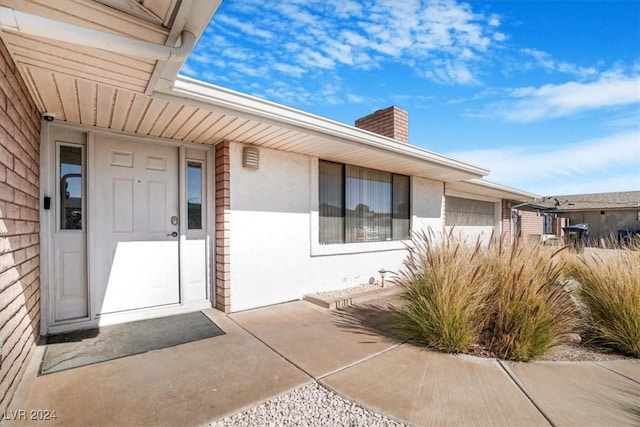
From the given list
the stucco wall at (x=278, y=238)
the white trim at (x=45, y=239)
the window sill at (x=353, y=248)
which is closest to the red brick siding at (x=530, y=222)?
the window sill at (x=353, y=248)

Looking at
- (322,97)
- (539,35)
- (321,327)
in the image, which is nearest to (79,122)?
(321,327)

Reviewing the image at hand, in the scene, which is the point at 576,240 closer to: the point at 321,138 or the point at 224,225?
the point at 321,138

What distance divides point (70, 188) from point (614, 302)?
6383 mm

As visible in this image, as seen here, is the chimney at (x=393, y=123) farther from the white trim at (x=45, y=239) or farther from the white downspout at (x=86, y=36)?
the white trim at (x=45, y=239)

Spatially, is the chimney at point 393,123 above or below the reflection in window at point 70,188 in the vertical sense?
above

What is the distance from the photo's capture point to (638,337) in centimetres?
303

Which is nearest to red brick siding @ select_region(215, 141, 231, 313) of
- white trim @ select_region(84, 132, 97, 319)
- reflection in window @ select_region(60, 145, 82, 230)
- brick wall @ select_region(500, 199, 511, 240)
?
white trim @ select_region(84, 132, 97, 319)

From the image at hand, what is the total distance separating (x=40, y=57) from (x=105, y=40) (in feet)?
2.76

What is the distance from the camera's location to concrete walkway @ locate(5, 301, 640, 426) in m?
2.05

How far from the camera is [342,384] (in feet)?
7.97

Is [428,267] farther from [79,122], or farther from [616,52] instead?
[616,52]

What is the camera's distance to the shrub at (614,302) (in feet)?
10.0

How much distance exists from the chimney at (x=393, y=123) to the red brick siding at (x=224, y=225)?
166 inches

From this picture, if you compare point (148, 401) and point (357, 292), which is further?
point (357, 292)
